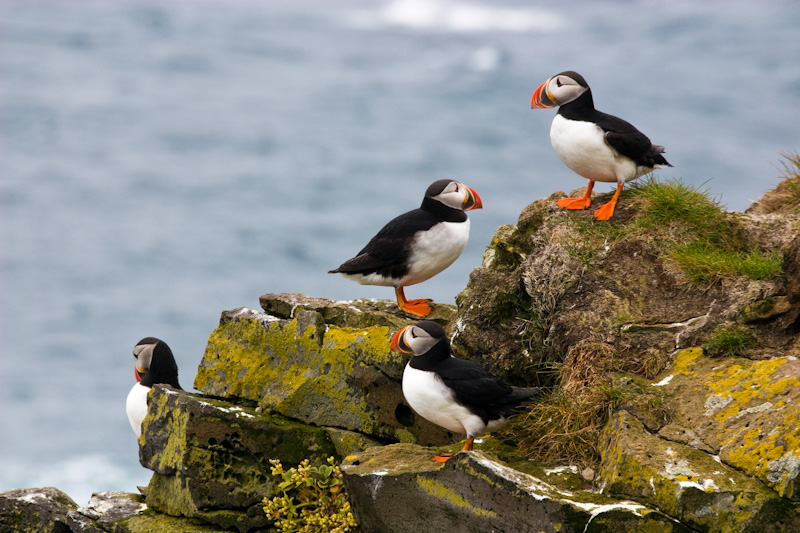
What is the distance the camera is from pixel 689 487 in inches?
235

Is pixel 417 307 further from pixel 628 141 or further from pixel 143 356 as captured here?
pixel 143 356

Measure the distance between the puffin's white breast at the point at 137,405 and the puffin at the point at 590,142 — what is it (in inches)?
207

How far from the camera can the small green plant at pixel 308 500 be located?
25.3 feet

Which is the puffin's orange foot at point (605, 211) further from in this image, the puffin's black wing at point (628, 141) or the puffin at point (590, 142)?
the puffin's black wing at point (628, 141)

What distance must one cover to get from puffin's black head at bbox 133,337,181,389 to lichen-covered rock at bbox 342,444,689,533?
144 inches

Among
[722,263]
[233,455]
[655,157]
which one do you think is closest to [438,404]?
[233,455]

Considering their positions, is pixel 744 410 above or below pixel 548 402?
below

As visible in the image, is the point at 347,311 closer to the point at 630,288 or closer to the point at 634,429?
the point at 630,288

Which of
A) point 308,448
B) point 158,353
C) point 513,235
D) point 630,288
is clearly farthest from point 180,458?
point 630,288

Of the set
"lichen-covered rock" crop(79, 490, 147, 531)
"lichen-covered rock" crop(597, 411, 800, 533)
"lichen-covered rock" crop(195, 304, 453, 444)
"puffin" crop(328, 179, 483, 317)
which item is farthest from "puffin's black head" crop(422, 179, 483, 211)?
"lichen-covered rock" crop(79, 490, 147, 531)

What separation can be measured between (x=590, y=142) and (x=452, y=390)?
3.14 m

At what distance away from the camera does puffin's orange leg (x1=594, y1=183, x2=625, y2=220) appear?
880cm

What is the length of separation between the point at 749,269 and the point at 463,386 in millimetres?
2808

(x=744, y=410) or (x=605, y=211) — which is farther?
(x=605, y=211)
